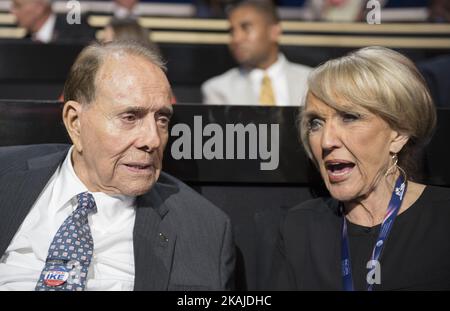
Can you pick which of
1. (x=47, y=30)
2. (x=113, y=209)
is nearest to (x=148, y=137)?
(x=113, y=209)

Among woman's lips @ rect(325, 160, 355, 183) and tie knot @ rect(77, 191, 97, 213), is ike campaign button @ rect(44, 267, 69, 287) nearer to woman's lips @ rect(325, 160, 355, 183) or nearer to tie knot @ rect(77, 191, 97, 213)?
tie knot @ rect(77, 191, 97, 213)

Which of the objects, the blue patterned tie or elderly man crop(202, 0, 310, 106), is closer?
the blue patterned tie

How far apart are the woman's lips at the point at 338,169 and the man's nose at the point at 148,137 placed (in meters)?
0.43

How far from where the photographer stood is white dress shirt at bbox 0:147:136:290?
198cm

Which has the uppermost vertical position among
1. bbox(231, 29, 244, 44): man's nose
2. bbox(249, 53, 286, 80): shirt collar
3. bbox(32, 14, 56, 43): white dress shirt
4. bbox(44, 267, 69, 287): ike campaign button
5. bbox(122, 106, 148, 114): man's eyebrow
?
bbox(32, 14, 56, 43): white dress shirt

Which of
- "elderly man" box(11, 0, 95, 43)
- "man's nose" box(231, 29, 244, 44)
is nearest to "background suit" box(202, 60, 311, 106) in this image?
"man's nose" box(231, 29, 244, 44)

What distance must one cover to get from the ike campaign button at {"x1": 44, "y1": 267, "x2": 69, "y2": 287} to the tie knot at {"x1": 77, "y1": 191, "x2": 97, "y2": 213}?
0.18 metres

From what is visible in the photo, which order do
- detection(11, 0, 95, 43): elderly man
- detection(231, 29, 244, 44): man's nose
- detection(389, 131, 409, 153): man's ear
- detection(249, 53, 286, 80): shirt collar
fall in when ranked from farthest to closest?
1. detection(11, 0, 95, 43): elderly man
2. detection(231, 29, 244, 44): man's nose
3. detection(249, 53, 286, 80): shirt collar
4. detection(389, 131, 409, 153): man's ear

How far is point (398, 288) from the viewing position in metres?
1.94

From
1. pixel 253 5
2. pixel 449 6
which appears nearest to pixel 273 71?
pixel 253 5

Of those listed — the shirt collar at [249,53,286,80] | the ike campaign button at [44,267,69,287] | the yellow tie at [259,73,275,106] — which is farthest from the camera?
the shirt collar at [249,53,286,80]

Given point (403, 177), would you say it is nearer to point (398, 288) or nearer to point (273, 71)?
point (398, 288)

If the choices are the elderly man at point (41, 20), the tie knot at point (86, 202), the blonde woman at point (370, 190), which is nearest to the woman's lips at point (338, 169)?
the blonde woman at point (370, 190)
